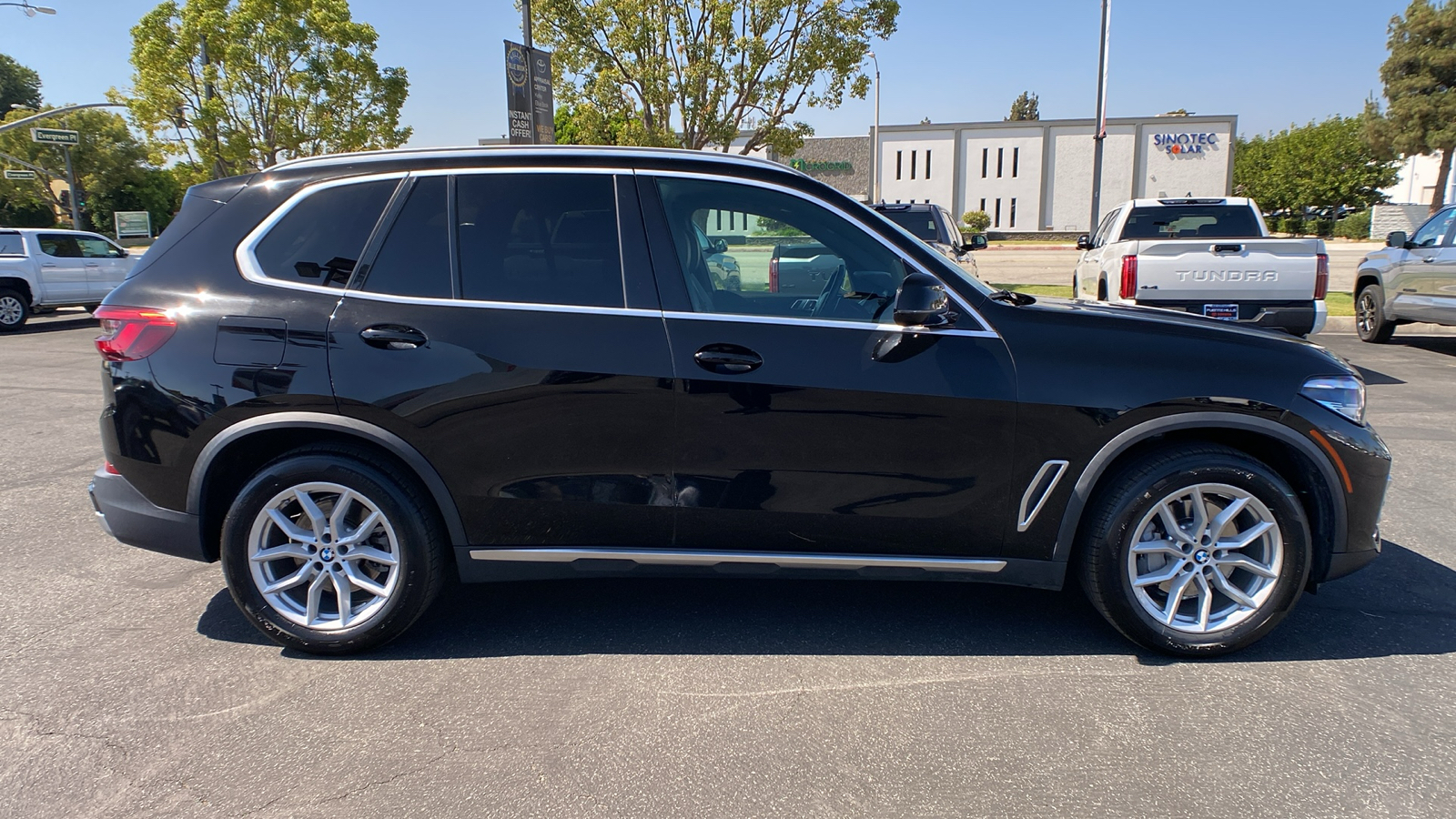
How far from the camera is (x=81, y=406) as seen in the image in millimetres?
9055

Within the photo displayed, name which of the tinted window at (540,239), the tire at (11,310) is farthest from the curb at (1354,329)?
the tire at (11,310)

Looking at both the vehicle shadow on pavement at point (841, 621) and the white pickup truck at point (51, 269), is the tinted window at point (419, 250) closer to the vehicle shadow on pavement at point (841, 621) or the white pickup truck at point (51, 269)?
the vehicle shadow on pavement at point (841, 621)

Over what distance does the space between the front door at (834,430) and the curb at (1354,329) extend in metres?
13.2

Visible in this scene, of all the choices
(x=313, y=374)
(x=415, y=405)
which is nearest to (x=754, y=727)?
(x=415, y=405)

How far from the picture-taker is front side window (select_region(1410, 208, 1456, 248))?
435 inches

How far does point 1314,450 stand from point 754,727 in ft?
7.69

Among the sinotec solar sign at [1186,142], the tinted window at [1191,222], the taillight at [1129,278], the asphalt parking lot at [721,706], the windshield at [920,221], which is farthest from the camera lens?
the sinotec solar sign at [1186,142]

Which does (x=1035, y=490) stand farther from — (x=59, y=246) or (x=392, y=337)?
(x=59, y=246)

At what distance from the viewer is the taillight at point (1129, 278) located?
8484 millimetres

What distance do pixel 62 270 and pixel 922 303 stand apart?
19614mm

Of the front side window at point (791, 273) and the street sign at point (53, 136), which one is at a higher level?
the street sign at point (53, 136)

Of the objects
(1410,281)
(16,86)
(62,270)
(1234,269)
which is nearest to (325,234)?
(1234,269)

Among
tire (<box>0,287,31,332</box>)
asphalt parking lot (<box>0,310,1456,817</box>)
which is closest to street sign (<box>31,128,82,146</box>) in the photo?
tire (<box>0,287,31,332</box>)

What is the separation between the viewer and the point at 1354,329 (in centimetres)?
1428
